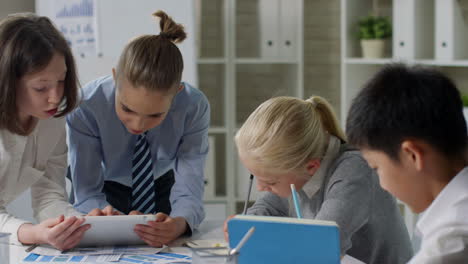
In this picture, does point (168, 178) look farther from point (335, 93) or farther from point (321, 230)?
point (335, 93)

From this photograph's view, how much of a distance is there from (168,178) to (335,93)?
1.99 meters

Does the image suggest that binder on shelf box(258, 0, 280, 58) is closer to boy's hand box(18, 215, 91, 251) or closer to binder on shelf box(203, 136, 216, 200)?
binder on shelf box(203, 136, 216, 200)

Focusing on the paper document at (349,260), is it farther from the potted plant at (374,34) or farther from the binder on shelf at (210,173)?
the binder on shelf at (210,173)

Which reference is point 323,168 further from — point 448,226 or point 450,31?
point 450,31

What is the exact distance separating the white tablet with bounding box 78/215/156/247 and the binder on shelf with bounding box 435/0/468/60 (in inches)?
70.6

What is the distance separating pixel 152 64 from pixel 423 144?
916mm

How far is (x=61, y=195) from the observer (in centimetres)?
196

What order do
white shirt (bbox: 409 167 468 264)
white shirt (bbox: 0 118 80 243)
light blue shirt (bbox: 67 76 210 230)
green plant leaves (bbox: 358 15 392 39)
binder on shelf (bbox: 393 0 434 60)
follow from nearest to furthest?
white shirt (bbox: 409 167 468 264) < white shirt (bbox: 0 118 80 243) < light blue shirt (bbox: 67 76 210 230) < binder on shelf (bbox: 393 0 434 60) < green plant leaves (bbox: 358 15 392 39)

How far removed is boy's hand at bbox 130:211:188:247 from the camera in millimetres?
1686

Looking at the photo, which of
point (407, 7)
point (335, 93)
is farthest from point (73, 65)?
point (335, 93)

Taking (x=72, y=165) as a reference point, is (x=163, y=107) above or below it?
above

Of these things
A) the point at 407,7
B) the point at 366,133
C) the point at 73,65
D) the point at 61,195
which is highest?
the point at 407,7

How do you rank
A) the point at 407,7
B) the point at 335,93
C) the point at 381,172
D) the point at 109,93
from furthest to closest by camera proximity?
the point at 335,93 < the point at 407,7 < the point at 109,93 < the point at 381,172

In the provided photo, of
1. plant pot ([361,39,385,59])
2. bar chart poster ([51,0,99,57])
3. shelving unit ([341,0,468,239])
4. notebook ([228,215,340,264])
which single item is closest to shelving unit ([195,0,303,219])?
shelving unit ([341,0,468,239])
